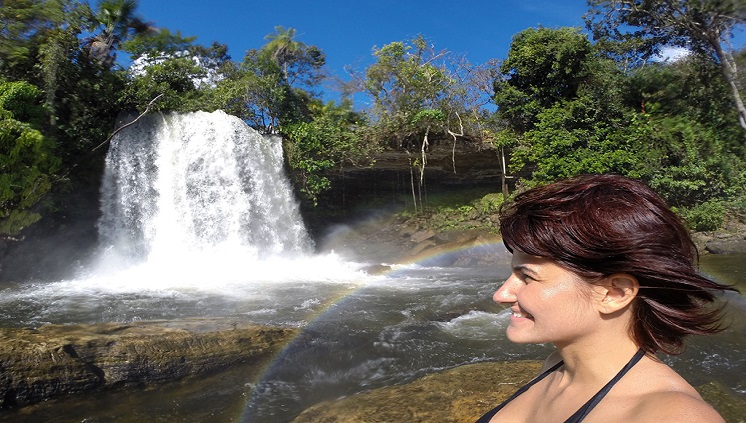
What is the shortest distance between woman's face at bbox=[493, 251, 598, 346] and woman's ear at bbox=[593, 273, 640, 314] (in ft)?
0.07

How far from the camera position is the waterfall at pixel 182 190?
48.7 feet

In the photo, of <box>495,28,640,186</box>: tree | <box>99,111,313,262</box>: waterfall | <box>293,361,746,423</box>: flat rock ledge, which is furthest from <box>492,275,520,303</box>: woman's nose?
<box>495,28,640,186</box>: tree

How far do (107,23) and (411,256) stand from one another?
15.0m

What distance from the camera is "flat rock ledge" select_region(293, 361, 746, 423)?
3590 mm

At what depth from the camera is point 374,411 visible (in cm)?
369

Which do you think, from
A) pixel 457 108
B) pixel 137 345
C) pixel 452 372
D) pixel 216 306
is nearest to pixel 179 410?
pixel 137 345

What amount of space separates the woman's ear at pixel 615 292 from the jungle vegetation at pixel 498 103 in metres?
15.5

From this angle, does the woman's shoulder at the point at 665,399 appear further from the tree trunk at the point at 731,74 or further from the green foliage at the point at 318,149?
the tree trunk at the point at 731,74

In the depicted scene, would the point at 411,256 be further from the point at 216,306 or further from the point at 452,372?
the point at 452,372

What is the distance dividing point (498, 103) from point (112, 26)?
50.5 feet

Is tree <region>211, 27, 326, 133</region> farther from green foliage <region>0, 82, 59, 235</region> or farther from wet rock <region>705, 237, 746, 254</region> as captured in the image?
wet rock <region>705, 237, 746, 254</region>

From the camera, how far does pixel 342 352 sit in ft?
20.8

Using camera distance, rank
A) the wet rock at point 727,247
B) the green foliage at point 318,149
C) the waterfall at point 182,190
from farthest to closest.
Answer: the green foliage at point 318,149, the waterfall at point 182,190, the wet rock at point 727,247

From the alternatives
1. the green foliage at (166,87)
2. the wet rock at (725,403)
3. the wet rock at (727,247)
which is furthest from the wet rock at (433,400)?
the green foliage at (166,87)
